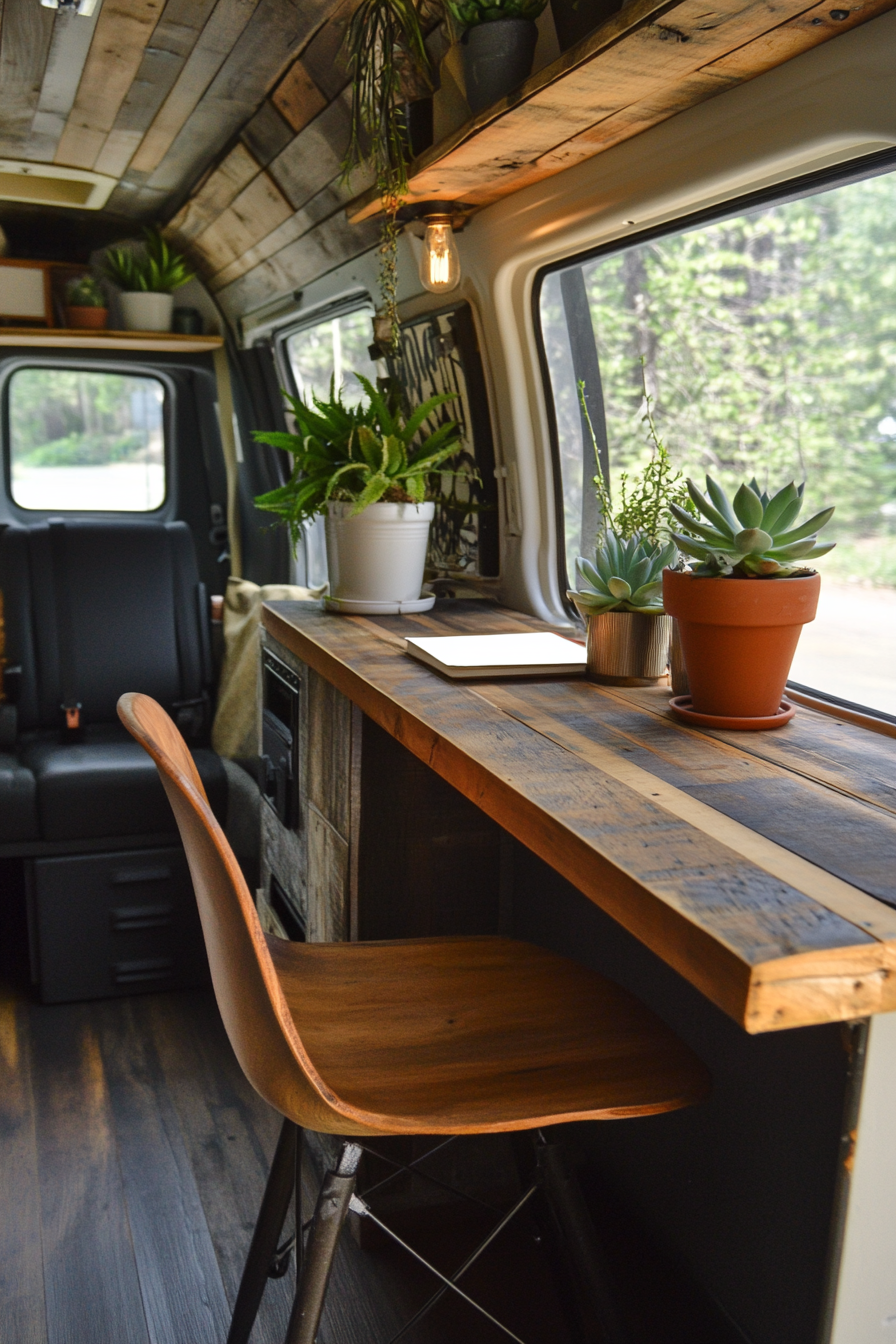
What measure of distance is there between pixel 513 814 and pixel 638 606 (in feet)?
2.01

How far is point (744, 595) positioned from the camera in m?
1.37

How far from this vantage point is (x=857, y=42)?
4.17 ft

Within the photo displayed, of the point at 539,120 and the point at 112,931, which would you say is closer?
the point at 539,120

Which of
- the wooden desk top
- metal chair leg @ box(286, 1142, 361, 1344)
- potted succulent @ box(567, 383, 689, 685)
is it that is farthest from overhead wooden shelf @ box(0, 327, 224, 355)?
metal chair leg @ box(286, 1142, 361, 1344)

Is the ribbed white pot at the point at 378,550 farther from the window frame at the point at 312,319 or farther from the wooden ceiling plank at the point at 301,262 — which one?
the window frame at the point at 312,319

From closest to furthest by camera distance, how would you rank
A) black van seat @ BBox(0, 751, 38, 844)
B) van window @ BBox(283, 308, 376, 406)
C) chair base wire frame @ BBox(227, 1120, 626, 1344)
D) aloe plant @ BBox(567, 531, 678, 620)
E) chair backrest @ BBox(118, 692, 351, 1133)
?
chair backrest @ BBox(118, 692, 351, 1133), chair base wire frame @ BBox(227, 1120, 626, 1344), aloe plant @ BBox(567, 531, 678, 620), black van seat @ BBox(0, 751, 38, 844), van window @ BBox(283, 308, 376, 406)

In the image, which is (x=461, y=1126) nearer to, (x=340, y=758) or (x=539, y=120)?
(x=340, y=758)

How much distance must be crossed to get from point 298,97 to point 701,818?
2134 mm

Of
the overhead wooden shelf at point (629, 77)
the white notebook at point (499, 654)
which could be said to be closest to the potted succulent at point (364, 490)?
the white notebook at point (499, 654)

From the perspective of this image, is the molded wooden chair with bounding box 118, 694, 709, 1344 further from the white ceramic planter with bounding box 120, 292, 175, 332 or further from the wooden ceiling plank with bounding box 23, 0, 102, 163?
the white ceramic planter with bounding box 120, 292, 175, 332

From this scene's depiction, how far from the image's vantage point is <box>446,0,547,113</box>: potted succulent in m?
1.71

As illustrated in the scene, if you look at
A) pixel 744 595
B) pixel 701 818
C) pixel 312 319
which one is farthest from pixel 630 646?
pixel 312 319

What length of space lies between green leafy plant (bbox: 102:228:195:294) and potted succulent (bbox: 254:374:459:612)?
2.05 metres

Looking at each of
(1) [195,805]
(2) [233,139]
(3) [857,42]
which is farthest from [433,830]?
(2) [233,139]
